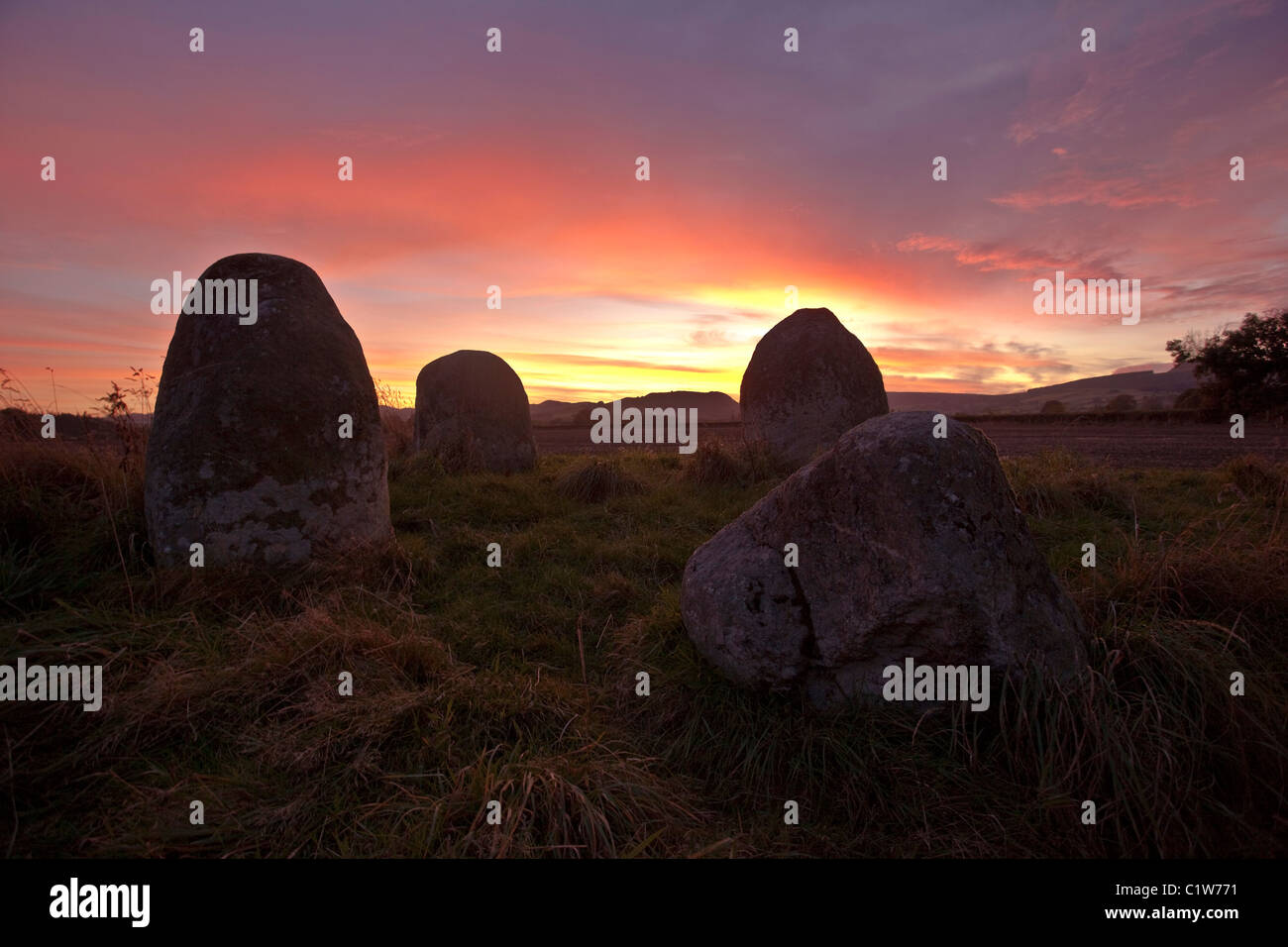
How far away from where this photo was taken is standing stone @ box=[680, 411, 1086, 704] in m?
2.52

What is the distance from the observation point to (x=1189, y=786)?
218cm

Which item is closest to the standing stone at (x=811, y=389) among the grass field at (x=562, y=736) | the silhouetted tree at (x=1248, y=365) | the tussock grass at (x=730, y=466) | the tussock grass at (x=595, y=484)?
the tussock grass at (x=730, y=466)

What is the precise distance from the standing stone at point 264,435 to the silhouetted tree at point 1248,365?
2600 centimetres

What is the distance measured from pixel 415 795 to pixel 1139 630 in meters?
3.21

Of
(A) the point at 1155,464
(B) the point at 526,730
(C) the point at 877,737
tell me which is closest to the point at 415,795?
(B) the point at 526,730

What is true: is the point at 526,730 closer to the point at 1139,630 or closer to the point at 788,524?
the point at 788,524

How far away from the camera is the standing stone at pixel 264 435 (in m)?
4.00

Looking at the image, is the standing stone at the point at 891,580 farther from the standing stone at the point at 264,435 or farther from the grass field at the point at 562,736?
the standing stone at the point at 264,435

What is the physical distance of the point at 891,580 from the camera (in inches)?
101

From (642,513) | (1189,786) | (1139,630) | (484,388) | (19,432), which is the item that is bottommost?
(1189,786)

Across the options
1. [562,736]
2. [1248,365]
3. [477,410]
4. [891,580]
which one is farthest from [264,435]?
[1248,365]

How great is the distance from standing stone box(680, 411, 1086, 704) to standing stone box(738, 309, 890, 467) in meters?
5.44

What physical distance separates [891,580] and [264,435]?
392cm

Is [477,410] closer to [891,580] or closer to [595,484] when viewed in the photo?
[595,484]
